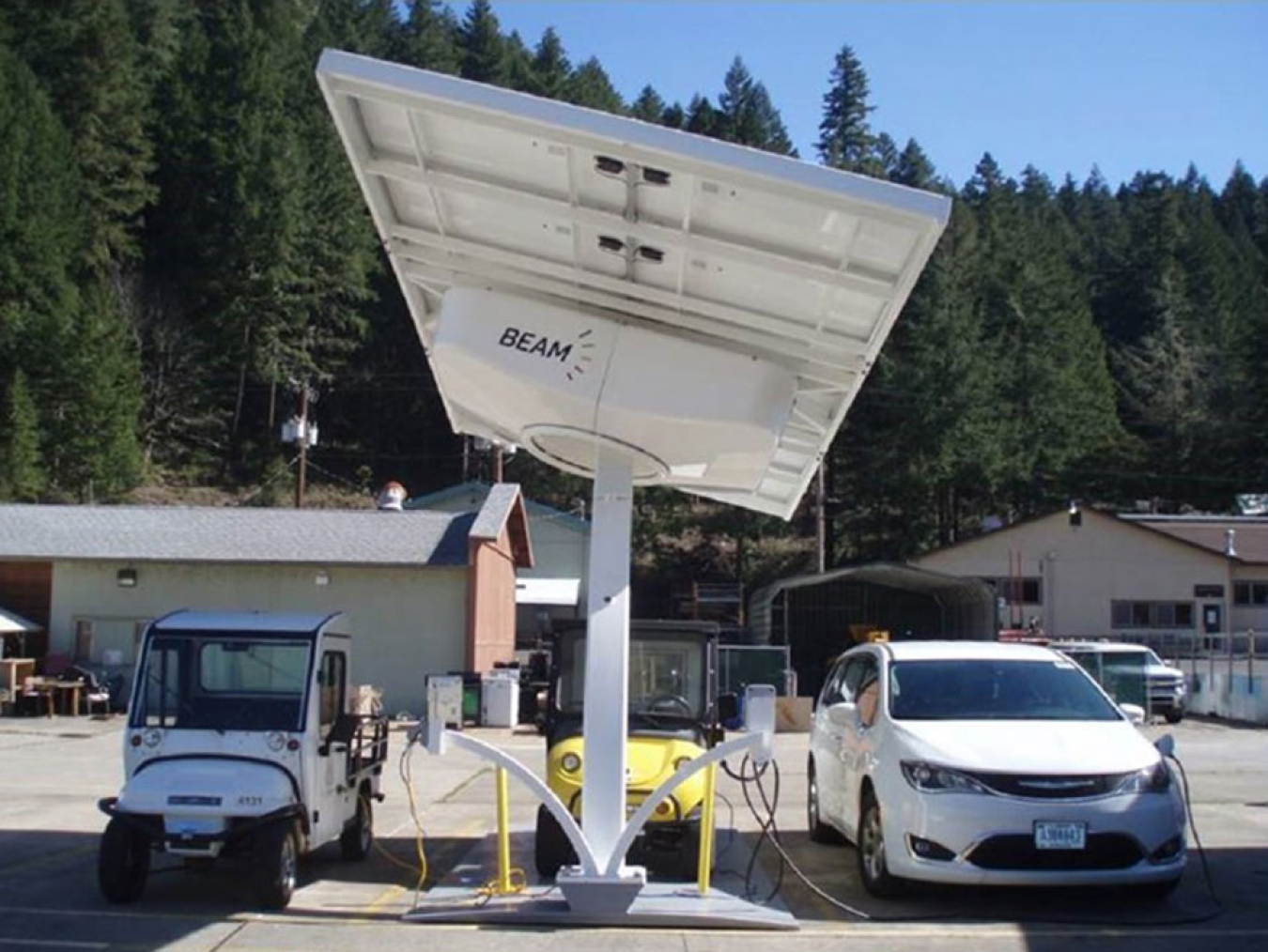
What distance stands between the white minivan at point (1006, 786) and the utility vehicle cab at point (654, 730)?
1.28 metres

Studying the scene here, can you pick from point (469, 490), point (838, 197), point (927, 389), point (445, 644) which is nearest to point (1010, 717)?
point (838, 197)

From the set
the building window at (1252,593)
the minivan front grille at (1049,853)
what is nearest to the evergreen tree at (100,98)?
the building window at (1252,593)

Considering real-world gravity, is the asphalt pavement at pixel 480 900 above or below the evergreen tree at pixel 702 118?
below

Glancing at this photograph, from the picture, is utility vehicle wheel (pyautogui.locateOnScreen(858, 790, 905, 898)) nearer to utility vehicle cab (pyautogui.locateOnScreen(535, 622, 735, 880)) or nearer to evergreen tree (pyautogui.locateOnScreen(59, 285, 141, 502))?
utility vehicle cab (pyautogui.locateOnScreen(535, 622, 735, 880))

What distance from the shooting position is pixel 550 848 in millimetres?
11312

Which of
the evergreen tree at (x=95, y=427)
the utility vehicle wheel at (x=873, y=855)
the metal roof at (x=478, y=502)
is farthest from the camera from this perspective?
the metal roof at (x=478, y=502)

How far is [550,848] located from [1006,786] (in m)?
3.46

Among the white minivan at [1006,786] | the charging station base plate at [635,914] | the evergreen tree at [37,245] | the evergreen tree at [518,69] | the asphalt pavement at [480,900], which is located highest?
the evergreen tree at [518,69]

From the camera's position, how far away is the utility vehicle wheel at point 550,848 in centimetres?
1123

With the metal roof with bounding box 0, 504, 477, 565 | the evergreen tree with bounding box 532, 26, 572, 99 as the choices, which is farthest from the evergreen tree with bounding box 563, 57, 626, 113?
the metal roof with bounding box 0, 504, 477, 565

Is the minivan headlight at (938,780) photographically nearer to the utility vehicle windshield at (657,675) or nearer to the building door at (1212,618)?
the utility vehicle windshield at (657,675)

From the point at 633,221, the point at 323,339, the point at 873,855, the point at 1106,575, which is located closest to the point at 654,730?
the point at 873,855

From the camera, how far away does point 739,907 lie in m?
10.1

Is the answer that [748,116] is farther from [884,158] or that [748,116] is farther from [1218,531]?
[1218,531]
